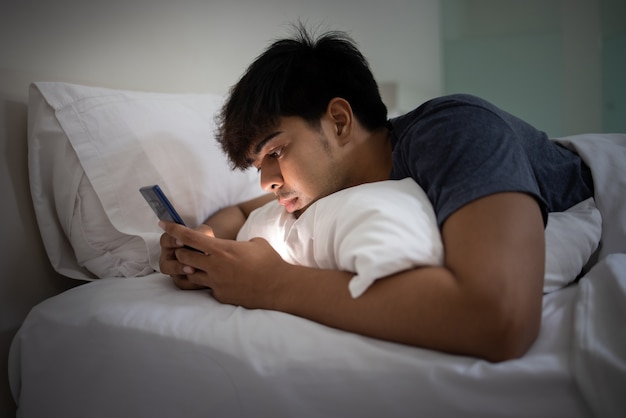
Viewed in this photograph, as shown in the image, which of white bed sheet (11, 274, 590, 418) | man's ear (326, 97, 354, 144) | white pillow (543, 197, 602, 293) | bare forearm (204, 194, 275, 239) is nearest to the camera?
white bed sheet (11, 274, 590, 418)

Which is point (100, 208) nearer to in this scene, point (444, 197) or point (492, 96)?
point (444, 197)

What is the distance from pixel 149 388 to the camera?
2.10 feet

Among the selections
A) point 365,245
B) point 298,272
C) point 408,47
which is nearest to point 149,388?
point 298,272

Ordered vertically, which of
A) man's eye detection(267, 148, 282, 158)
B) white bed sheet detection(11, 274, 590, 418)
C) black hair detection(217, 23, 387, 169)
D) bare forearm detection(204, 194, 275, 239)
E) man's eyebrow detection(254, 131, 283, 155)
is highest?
black hair detection(217, 23, 387, 169)

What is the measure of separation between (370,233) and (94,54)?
0.93m

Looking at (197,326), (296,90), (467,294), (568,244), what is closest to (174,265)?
(197,326)

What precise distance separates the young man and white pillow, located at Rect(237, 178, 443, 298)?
21 mm

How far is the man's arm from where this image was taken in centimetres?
51

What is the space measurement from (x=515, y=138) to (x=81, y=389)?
31.8 inches

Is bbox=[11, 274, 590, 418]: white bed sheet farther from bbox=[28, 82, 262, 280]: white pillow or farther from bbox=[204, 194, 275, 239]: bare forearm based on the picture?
bbox=[204, 194, 275, 239]: bare forearm

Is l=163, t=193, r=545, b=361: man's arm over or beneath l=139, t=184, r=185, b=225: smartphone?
beneath

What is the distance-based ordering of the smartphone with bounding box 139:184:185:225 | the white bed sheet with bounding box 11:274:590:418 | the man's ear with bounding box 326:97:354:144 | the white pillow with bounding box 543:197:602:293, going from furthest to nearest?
the man's ear with bounding box 326:97:354:144 → the smartphone with bounding box 139:184:185:225 → the white pillow with bounding box 543:197:602:293 → the white bed sheet with bounding box 11:274:590:418

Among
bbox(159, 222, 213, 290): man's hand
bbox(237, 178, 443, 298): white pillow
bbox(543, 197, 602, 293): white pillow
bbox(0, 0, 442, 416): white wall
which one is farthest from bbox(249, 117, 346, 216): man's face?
bbox(0, 0, 442, 416): white wall

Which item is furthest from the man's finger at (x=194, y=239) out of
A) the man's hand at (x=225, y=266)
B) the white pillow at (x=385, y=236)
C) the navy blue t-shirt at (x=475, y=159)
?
the navy blue t-shirt at (x=475, y=159)
